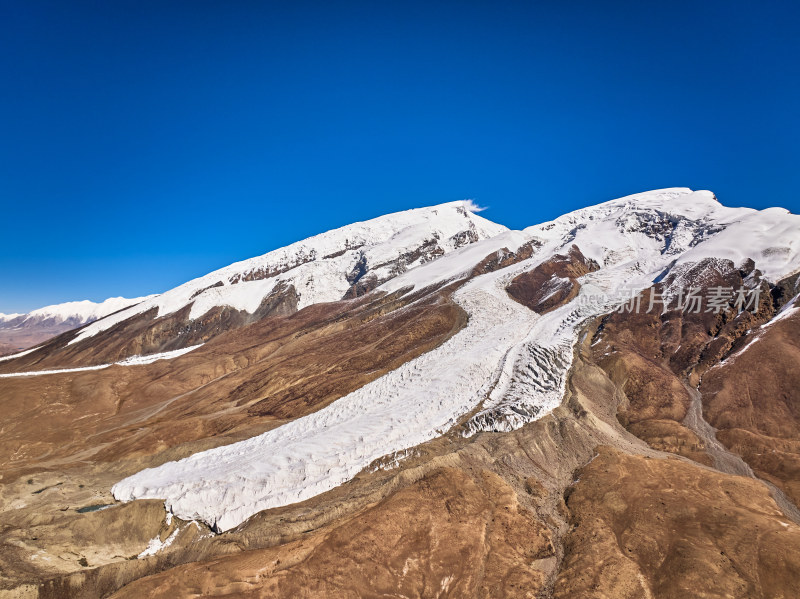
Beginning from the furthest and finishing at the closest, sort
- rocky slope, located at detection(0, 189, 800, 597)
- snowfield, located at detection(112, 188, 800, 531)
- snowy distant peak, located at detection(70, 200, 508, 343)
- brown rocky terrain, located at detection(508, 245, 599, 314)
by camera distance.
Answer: snowy distant peak, located at detection(70, 200, 508, 343), brown rocky terrain, located at detection(508, 245, 599, 314), snowfield, located at detection(112, 188, 800, 531), rocky slope, located at detection(0, 189, 800, 597)

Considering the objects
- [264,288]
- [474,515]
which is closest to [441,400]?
[474,515]

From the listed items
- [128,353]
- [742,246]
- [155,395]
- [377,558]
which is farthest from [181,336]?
[742,246]

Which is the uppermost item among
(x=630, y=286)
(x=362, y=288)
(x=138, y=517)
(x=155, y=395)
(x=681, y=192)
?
(x=681, y=192)

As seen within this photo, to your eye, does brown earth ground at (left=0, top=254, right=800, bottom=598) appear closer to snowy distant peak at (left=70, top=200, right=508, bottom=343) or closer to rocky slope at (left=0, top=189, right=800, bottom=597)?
rocky slope at (left=0, top=189, right=800, bottom=597)

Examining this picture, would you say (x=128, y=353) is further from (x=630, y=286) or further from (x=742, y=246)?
(x=742, y=246)

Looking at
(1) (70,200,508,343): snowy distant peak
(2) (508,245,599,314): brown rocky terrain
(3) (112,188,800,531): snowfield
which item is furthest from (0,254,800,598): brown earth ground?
(1) (70,200,508,343): snowy distant peak
